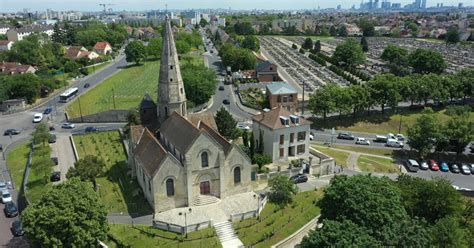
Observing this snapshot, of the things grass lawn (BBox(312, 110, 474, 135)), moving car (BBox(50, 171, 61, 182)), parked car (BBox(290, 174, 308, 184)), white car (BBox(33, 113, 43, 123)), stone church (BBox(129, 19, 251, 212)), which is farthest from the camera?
white car (BBox(33, 113, 43, 123))

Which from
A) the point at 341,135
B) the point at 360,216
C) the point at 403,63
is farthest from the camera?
the point at 403,63

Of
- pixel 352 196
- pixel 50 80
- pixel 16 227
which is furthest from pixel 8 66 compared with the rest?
pixel 352 196

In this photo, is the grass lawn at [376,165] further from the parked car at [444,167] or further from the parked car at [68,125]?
the parked car at [68,125]

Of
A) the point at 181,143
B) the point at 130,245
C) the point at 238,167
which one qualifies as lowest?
the point at 130,245

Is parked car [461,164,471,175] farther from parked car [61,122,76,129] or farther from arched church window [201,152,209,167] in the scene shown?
parked car [61,122,76,129]

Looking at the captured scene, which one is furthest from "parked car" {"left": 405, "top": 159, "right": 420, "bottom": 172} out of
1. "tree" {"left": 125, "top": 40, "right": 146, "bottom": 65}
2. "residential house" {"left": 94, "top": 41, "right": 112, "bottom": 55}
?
"residential house" {"left": 94, "top": 41, "right": 112, "bottom": 55}

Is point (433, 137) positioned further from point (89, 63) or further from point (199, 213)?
point (89, 63)
